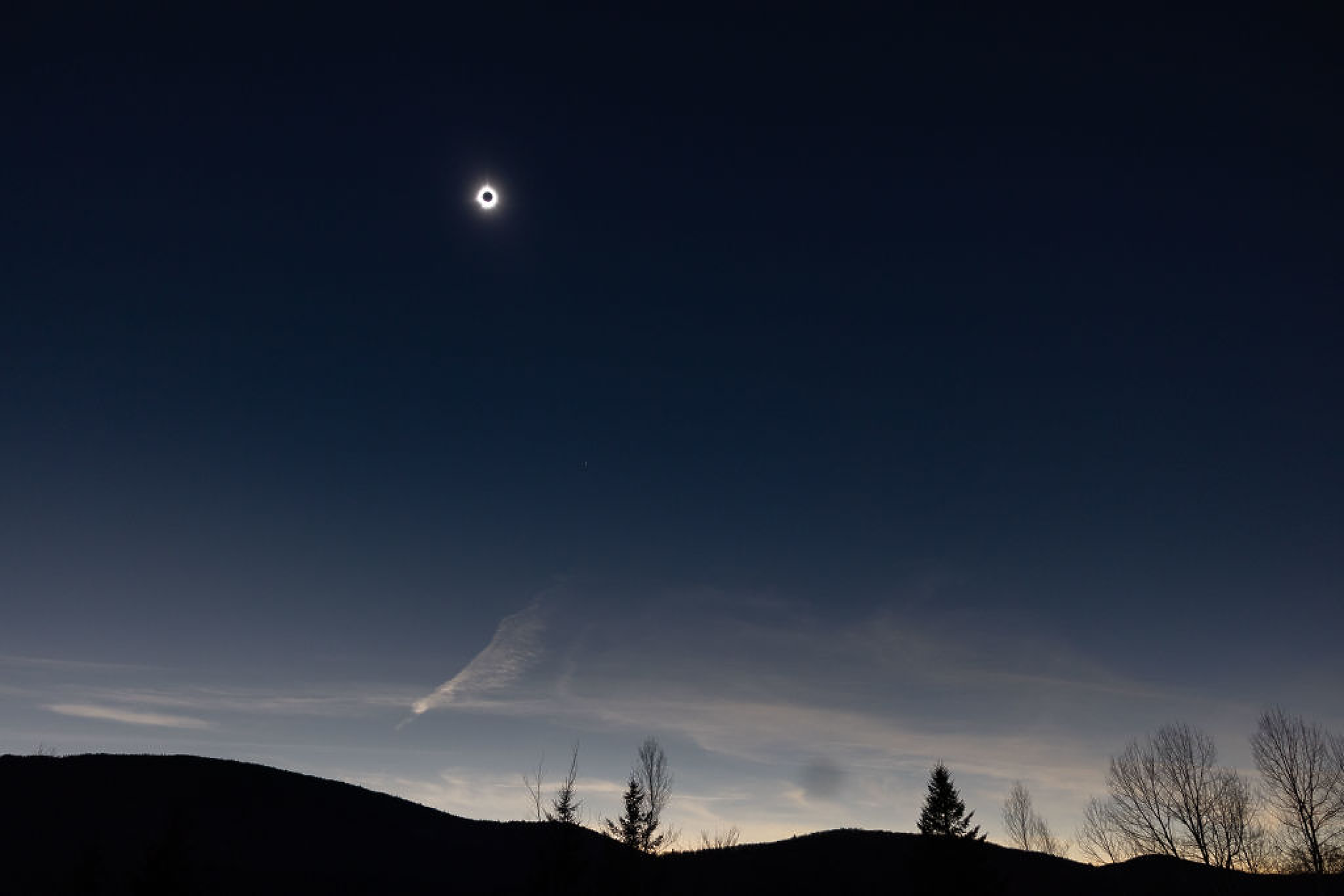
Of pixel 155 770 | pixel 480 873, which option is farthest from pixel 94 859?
pixel 155 770

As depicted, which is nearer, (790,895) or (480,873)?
(790,895)

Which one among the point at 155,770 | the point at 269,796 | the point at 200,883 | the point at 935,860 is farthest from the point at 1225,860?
the point at 155,770

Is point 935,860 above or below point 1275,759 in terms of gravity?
below

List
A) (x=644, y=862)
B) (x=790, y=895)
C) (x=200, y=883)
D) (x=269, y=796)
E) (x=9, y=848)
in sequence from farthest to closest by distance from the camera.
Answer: (x=269, y=796) < (x=790, y=895) < (x=9, y=848) < (x=200, y=883) < (x=644, y=862)

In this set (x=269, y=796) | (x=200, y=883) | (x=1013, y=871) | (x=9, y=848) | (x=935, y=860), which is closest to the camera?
(x=935, y=860)

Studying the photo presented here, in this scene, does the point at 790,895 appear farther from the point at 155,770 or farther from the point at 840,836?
the point at 155,770

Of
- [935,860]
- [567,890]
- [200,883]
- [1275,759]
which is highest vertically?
[1275,759]

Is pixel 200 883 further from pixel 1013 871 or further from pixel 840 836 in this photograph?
pixel 1013 871
